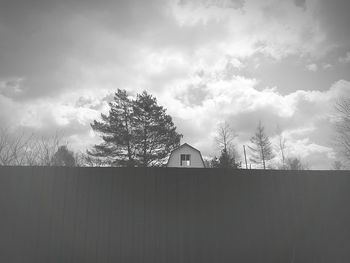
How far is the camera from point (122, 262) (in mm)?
4168

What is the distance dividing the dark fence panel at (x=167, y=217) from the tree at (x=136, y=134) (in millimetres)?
14522

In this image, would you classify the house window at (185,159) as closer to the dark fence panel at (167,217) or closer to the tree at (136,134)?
the tree at (136,134)

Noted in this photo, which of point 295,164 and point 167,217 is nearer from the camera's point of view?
point 167,217

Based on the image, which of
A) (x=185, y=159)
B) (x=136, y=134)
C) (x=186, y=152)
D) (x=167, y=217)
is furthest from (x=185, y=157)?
(x=167, y=217)

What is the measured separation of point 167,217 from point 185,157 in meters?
16.4

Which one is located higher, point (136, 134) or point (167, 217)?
point (136, 134)

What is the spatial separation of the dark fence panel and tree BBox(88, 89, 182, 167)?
47.6 feet

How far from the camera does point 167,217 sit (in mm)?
4406

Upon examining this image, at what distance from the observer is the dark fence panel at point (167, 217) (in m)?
4.16

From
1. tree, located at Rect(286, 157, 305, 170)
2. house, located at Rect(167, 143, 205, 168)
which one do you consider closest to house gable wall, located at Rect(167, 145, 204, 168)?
house, located at Rect(167, 143, 205, 168)

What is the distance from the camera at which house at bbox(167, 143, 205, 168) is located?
2036cm

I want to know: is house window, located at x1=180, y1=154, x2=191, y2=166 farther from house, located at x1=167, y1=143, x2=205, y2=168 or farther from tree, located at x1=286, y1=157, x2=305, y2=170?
tree, located at x1=286, y1=157, x2=305, y2=170

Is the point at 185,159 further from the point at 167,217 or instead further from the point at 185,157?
the point at 167,217

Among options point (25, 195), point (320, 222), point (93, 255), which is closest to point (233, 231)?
point (320, 222)
